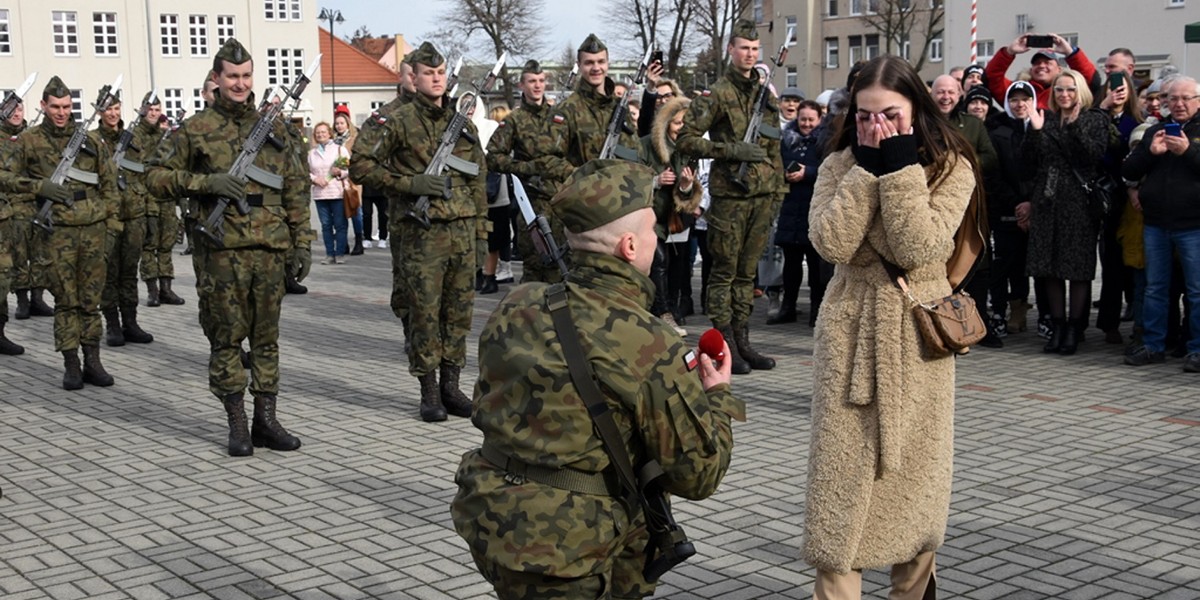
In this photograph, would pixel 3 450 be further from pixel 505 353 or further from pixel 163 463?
pixel 505 353

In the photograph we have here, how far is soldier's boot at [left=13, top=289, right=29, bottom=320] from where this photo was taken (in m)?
14.4

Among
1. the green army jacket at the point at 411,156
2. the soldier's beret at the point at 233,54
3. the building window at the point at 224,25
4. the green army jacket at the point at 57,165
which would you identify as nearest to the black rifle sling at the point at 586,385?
the soldier's beret at the point at 233,54

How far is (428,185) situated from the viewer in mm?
8703

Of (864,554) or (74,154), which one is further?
(74,154)

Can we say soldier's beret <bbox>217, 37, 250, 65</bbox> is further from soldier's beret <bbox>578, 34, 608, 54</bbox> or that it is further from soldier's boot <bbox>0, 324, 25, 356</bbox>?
soldier's boot <bbox>0, 324, 25, 356</bbox>

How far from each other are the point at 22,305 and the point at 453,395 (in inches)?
290

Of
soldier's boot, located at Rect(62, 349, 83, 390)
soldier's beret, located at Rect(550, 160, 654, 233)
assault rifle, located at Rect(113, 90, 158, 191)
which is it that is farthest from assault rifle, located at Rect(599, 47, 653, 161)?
soldier's beret, located at Rect(550, 160, 654, 233)

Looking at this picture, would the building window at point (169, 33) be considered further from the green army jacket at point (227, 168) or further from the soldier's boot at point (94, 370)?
the green army jacket at point (227, 168)

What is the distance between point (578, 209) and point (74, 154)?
340 inches

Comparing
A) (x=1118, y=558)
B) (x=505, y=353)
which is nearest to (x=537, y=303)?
(x=505, y=353)

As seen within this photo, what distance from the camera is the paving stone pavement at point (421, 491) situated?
18.8 feet

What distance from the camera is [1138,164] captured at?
10227 mm

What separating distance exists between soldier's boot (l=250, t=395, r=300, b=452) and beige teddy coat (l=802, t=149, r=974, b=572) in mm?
4382

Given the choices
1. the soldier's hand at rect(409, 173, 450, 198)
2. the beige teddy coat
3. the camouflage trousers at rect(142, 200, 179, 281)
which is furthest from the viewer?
the camouflage trousers at rect(142, 200, 179, 281)
